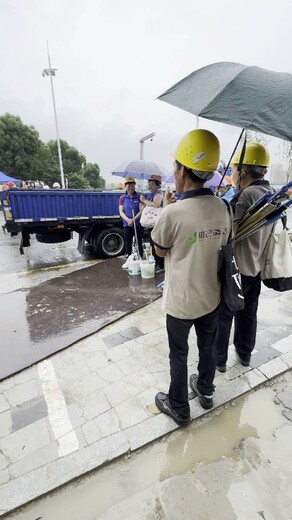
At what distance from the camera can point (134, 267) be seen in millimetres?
5312

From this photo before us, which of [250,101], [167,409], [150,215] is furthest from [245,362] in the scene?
[150,215]

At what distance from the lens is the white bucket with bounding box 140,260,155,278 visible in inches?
197

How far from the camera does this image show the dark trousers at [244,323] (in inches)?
94.7

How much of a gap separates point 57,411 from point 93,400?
30cm

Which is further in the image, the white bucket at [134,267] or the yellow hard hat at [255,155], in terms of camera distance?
the white bucket at [134,267]

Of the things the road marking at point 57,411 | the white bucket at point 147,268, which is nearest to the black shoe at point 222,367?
the road marking at point 57,411

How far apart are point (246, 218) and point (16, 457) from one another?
242cm

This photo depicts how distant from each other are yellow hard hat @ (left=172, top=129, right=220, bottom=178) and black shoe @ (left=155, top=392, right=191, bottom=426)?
1755 mm

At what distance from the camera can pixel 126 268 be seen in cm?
575

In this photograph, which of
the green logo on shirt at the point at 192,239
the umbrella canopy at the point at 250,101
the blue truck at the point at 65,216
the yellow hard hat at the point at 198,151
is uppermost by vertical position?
the umbrella canopy at the point at 250,101

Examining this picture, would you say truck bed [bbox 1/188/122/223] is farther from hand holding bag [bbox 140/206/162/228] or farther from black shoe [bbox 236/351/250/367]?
black shoe [bbox 236/351/250/367]

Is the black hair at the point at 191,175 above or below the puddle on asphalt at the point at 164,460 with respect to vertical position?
above

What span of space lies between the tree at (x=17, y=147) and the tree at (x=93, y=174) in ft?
72.3

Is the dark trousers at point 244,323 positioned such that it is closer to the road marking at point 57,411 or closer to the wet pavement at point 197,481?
the wet pavement at point 197,481
